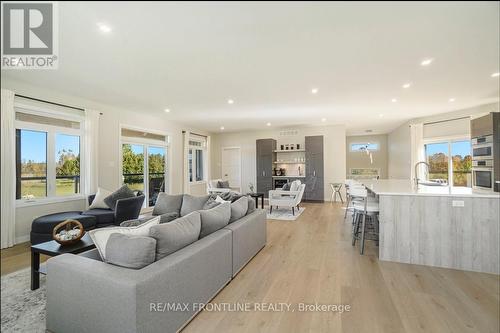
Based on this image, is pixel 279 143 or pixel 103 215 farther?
pixel 279 143

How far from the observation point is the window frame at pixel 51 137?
4.11 metres

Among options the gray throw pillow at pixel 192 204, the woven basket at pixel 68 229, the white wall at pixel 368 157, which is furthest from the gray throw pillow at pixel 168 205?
the white wall at pixel 368 157

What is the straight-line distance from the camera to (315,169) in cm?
823

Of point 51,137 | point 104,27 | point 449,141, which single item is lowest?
point 51,137

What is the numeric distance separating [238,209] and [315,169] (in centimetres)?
567

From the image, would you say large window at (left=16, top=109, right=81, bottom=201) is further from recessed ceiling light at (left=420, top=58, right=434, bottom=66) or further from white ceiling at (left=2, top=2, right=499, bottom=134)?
recessed ceiling light at (left=420, top=58, right=434, bottom=66)

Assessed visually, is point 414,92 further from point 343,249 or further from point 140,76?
point 140,76

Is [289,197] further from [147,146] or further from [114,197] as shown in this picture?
[147,146]

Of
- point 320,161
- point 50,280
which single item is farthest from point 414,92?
point 50,280

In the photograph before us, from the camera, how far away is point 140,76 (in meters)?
3.71

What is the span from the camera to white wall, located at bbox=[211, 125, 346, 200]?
8.27 metres

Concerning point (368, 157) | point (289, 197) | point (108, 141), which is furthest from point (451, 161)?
point (108, 141)

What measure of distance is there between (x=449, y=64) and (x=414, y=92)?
1.31 metres

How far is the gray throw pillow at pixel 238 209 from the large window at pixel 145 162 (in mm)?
4105
